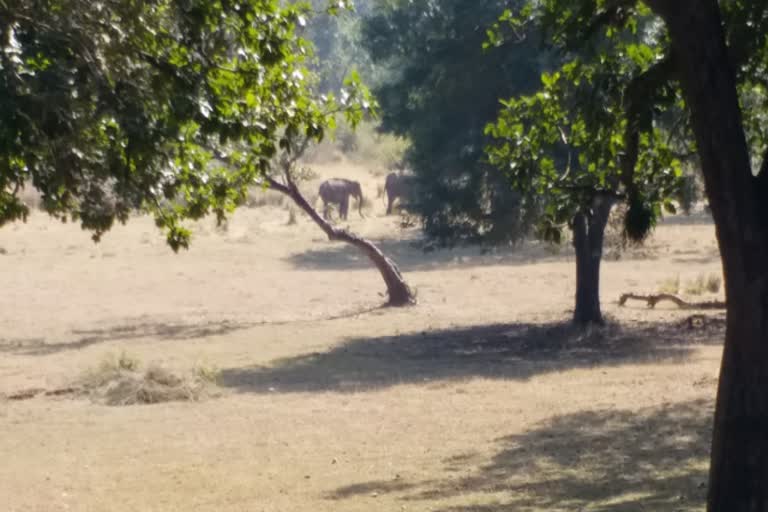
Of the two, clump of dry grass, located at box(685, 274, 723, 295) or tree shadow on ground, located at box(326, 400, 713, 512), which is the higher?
clump of dry grass, located at box(685, 274, 723, 295)

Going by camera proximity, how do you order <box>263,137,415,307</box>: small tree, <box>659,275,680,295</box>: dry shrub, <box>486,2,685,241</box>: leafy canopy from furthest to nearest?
<box>659,275,680,295</box>: dry shrub → <box>263,137,415,307</box>: small tree → <box>486,2,685,241</box>: leafy canopy

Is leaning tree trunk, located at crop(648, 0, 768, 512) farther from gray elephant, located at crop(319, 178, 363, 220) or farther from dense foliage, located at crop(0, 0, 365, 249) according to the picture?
gray elephant, located at crop(319, 178, 363, 220)

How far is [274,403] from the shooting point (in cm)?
1648

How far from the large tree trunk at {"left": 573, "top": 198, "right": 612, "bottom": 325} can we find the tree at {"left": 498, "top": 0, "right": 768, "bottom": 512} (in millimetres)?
13592

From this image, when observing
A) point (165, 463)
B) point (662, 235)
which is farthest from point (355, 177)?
point (165, 463)

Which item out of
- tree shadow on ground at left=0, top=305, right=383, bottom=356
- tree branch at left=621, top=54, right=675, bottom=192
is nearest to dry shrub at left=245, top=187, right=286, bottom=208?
tree shadow on ground at left=0, top=305, right=383, bottom=356

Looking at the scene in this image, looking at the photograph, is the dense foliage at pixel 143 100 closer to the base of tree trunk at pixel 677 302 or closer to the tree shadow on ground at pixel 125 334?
the tree shadow on ground at pixel 125 334

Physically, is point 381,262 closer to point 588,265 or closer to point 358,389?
point 588,265

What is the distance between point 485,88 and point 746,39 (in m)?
14.6

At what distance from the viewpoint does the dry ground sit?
420 inches

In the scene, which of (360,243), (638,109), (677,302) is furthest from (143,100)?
(360,243)

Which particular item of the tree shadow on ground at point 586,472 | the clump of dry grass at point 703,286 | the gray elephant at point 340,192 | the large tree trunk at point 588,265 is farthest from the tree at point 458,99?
the gray elephant at point 340,192

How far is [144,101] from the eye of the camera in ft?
25.3

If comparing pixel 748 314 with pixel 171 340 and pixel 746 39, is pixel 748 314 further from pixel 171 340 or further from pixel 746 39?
pixel 171 340
